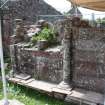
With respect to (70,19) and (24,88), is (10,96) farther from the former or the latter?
(70,19)

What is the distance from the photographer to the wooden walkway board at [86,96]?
6.70 m

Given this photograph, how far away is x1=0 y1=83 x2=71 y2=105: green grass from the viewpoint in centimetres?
764

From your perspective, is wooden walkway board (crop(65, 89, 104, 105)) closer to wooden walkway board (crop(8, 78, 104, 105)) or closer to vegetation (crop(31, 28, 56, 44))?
wooden walkway board (crop(8, 78, 104, 105))

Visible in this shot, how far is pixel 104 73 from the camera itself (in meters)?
7.08

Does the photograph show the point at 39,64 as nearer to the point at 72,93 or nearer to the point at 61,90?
the point at 61,90

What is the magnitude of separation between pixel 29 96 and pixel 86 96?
82.5 inches

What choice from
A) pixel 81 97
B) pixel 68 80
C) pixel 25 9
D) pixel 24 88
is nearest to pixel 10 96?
pixel 24 88

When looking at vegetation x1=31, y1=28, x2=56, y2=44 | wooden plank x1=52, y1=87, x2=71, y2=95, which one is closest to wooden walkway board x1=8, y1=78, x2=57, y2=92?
wooden plank x1=52, y1=87, x2=71, y2=95

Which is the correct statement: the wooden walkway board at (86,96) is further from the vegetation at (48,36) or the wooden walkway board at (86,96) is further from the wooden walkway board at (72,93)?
the vegetation at (48,36)

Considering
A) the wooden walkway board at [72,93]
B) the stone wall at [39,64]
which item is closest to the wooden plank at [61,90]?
the wooden walkway board at [72,93]

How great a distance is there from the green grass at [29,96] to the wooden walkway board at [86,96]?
18.5 inches

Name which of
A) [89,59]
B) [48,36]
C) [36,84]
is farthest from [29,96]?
[89,59]

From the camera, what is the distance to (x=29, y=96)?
8.14m

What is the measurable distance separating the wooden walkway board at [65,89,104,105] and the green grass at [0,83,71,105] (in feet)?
1.54
